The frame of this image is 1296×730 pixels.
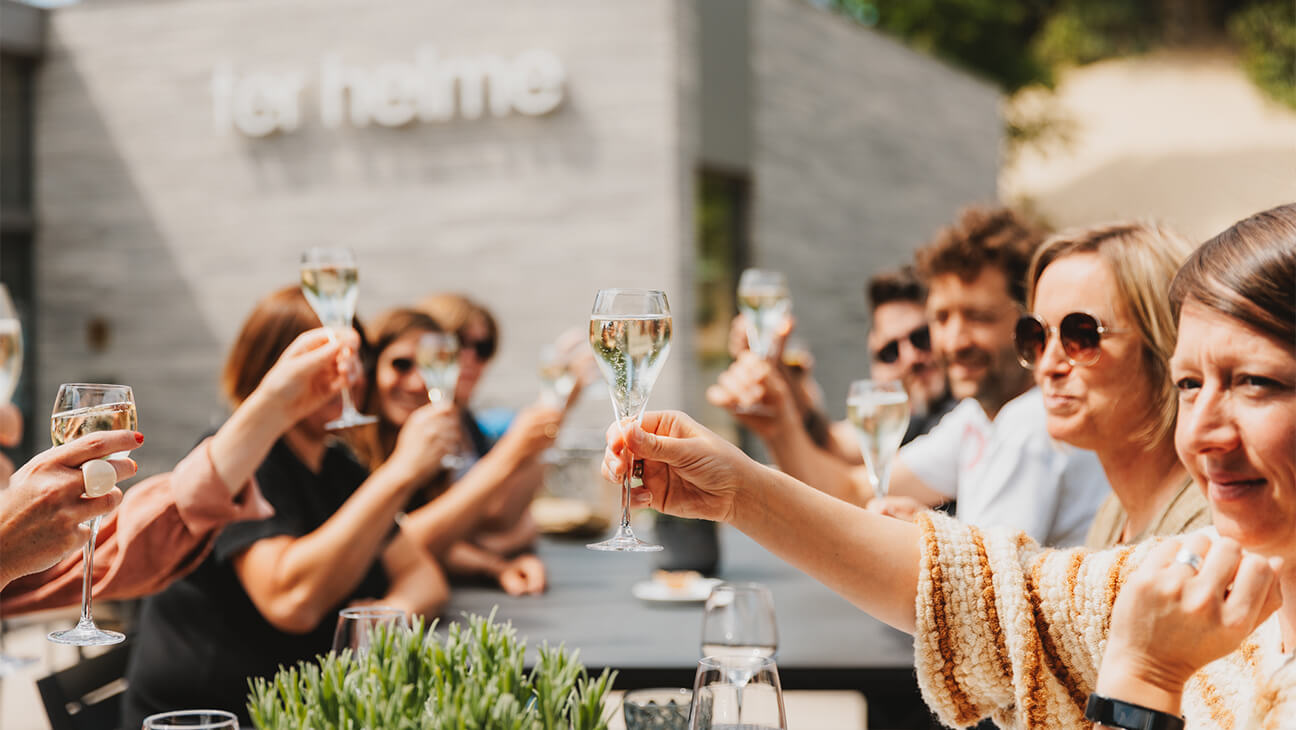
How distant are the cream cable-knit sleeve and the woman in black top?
1.29m

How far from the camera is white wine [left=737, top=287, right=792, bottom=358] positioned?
10.8 feet

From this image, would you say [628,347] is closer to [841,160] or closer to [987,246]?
[987,246]

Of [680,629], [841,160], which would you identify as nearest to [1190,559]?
[680,629]

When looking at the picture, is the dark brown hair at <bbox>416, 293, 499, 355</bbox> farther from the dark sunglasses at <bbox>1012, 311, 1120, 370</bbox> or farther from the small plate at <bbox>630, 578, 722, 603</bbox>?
the dark sunglasses at <bbox>1012, 311, 1120, 370</bbox>

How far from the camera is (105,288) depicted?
10.8 meters

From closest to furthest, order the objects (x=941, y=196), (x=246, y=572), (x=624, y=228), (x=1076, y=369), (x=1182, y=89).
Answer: (x=1076, y=369)
(x=246, y=572)
(x=624, y=228)
(x=941, y=196)
(x=1182, y=89)

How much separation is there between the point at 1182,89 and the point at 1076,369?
39292mm

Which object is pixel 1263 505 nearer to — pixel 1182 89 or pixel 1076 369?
pixel 1076 369

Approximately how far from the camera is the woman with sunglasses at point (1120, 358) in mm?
2049

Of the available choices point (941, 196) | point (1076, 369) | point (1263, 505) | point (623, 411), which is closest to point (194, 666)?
point (623, 411)

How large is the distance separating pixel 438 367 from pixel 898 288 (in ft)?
5.67

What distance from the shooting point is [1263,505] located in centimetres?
129

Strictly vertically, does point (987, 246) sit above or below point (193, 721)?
above

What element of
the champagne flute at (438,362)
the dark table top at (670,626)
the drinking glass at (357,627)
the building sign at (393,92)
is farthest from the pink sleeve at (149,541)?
the building sign at (393,92)
